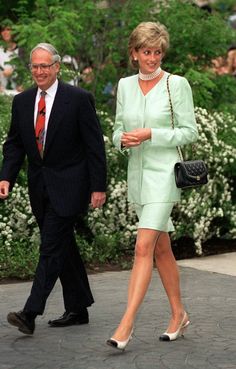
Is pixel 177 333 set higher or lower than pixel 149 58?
lower

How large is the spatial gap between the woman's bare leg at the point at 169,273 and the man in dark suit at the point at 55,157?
1.68 ft

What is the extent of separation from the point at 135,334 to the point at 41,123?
1459 mm

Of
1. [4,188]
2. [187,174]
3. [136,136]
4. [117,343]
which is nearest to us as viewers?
[117,343]

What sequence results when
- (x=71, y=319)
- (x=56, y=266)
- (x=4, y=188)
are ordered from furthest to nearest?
(x=71, y=319)
(x=4, y=188)
(x=56, y=266)

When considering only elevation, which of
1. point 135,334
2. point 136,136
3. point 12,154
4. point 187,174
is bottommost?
point 135,334

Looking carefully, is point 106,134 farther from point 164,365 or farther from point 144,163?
point 164,365

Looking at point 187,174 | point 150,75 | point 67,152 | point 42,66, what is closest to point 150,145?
point 187,174

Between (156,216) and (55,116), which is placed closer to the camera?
(156,216)

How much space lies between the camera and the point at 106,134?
36.6 feet

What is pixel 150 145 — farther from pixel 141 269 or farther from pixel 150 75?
pixel 141 269

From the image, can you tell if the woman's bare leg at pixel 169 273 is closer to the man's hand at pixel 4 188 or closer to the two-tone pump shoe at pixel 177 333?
the two-tone pump shoe at pixel 177 333

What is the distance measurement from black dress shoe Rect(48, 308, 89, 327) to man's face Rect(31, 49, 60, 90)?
154cm

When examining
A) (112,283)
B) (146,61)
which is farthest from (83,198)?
(112,283)

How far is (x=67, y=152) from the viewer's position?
739cm
